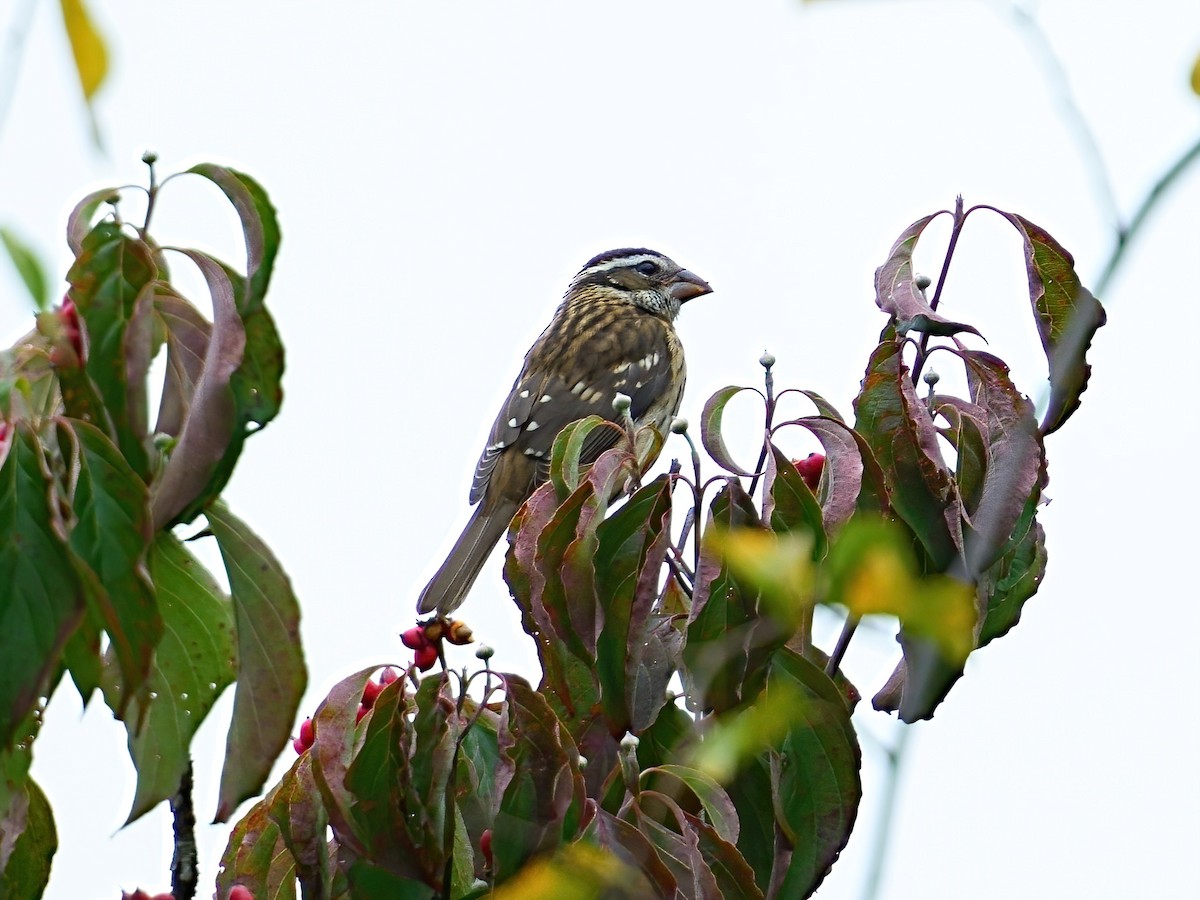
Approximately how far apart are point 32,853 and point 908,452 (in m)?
1.64

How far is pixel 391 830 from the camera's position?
2.74m

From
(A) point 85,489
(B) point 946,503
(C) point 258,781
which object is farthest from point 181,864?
(B) point 946,503

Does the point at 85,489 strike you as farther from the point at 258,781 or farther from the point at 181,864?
the point at 181,864

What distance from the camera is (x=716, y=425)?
10.2 ft

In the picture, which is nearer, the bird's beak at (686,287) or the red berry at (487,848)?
the red berry at (487,848)

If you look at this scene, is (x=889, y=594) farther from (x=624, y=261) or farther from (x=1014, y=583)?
(x=624, y=261)

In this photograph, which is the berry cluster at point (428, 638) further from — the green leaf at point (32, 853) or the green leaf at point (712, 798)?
the green leaf at point (32, 853)

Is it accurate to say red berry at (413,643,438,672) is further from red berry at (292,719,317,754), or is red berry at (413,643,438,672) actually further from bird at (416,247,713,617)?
bird at (416,247,713,617)

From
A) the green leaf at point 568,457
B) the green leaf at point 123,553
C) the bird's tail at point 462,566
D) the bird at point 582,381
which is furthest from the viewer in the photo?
the bird at point 582,381

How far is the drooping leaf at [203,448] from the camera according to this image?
2.44m

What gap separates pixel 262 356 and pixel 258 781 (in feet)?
2.15

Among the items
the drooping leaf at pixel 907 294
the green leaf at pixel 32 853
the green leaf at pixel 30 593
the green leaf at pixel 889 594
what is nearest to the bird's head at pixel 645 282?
the drooping leaf at pixel 907 294

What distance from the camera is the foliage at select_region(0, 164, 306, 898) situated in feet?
7.20

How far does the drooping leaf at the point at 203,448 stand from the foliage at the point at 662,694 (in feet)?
1.75
